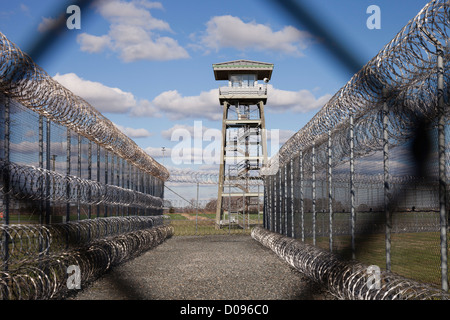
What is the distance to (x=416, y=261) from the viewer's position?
48.2 feet

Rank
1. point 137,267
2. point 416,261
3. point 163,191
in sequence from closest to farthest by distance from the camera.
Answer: point 137,267 → point 416,261 → point 163,191

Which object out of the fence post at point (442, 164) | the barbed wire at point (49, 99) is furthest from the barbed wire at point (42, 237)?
the fence post at point (442, 164)

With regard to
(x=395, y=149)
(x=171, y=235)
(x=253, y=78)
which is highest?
(x=253, y=78)

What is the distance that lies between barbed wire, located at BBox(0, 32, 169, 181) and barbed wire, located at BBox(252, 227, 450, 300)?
433cm

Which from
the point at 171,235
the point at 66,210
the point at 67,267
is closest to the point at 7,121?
the point at 67,267

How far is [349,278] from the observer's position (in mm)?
7090

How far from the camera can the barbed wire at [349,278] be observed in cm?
553

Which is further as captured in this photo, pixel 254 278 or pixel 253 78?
pixel 253 78

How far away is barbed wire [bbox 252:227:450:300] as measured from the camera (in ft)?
18.1

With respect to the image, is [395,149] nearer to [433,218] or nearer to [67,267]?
[67,267]

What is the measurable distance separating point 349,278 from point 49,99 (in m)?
5.39

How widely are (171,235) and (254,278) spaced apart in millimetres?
14740

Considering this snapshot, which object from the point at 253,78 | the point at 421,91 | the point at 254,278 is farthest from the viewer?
the point at 253,78

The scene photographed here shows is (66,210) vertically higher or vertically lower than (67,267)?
higher
